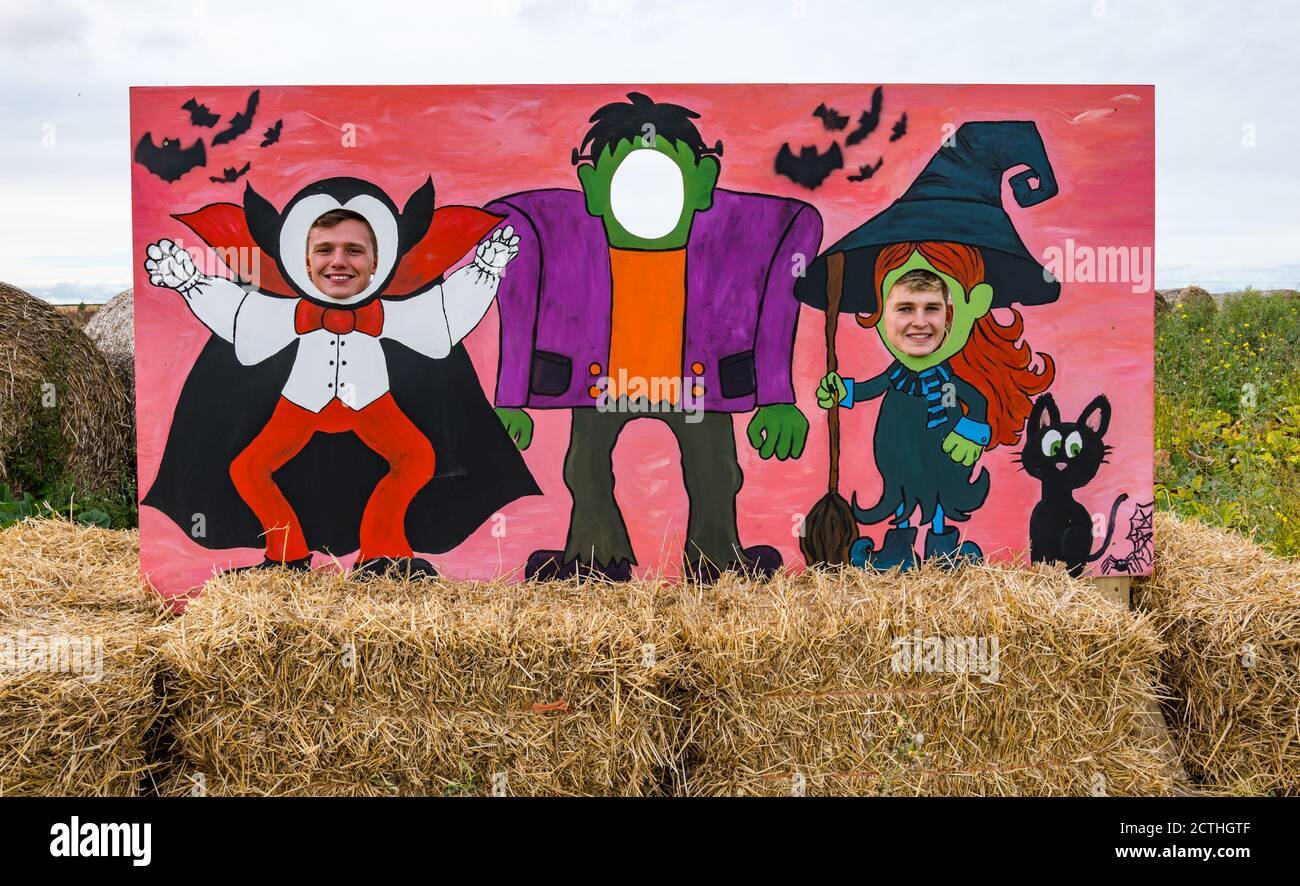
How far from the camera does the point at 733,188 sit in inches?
163

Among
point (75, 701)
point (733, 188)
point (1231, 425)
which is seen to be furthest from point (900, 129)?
point (1231, 425)

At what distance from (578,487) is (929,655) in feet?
5.60

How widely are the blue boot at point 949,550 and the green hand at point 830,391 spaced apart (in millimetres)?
781

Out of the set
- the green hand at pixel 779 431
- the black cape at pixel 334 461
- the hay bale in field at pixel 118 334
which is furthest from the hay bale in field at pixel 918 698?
the hay bale in field at pixel 118 334

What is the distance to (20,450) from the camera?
7.25 metres

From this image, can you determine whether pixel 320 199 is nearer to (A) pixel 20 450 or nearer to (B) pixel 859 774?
(B) pixel 859 774

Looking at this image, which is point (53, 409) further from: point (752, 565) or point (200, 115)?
point (752, 565)

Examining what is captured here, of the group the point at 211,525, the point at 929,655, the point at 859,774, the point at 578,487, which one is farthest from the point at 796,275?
the point at 211,525

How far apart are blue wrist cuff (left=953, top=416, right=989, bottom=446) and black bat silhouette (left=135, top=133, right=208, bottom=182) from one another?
3707 mm

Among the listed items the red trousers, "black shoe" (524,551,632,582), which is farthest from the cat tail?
the red trousers

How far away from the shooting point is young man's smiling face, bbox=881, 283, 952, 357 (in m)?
4.23

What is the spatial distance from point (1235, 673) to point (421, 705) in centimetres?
349

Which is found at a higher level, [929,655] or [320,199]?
[320,199]

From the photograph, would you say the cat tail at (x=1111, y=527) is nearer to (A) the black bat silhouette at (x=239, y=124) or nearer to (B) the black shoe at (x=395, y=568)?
(B) the black shoe at (x=395, y=568)
